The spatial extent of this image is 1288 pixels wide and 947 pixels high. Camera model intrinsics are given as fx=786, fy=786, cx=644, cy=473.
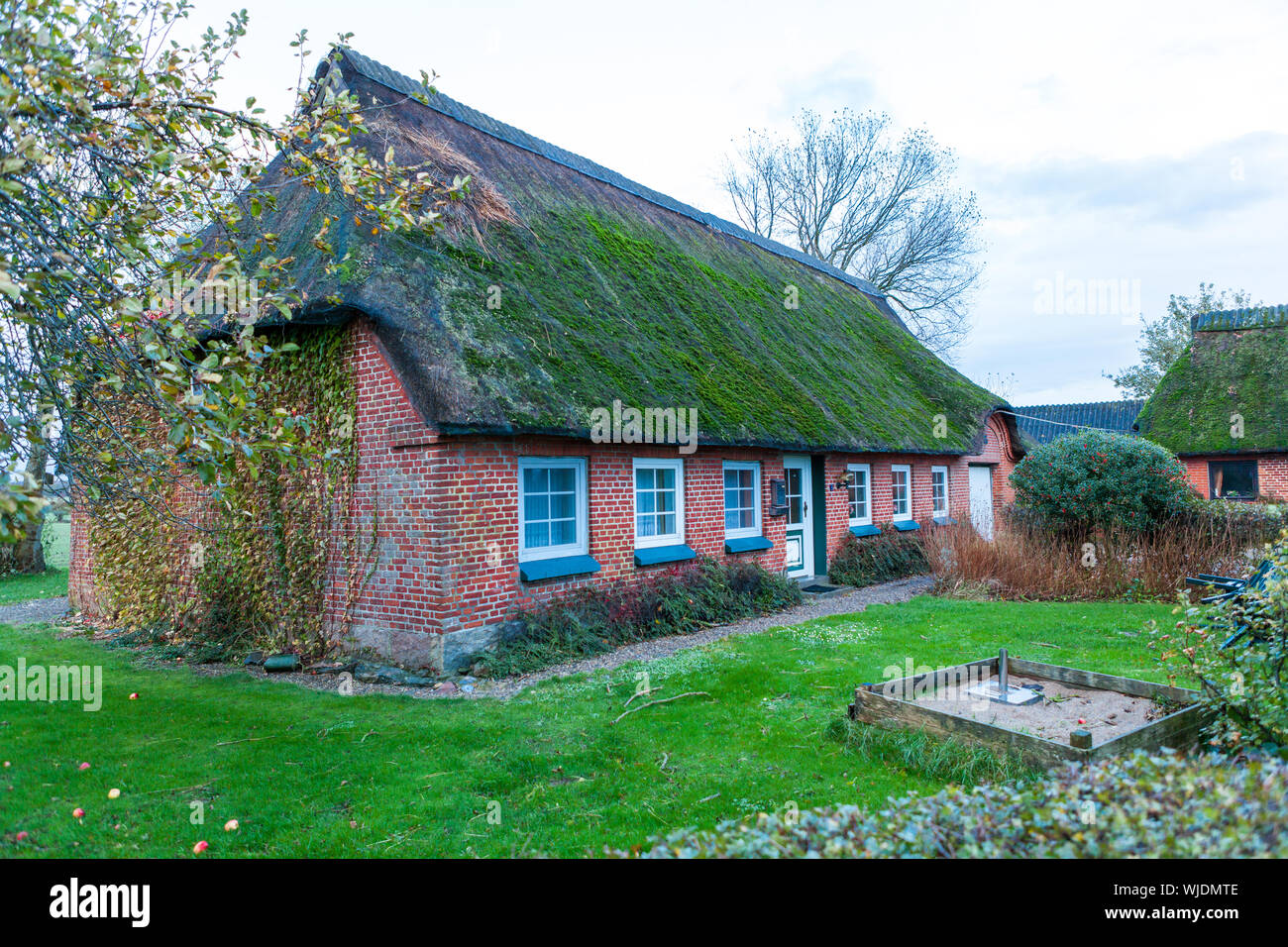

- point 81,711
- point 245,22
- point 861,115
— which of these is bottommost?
point 81,711

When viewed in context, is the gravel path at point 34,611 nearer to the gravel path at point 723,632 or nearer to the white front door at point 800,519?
the gravel path at point 723,632

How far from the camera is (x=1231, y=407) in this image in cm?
2295

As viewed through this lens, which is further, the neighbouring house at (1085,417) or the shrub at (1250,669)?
the neighbouring house at (1085,417)

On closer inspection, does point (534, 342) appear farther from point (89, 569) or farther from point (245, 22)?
point (89, 569)

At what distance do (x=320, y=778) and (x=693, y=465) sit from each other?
658 cm

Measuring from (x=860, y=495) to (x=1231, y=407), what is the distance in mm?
15813

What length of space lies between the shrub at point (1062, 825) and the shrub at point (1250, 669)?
119 centimetres

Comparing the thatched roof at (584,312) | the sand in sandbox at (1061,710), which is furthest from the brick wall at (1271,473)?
the sand in sandbox at (1061,710)

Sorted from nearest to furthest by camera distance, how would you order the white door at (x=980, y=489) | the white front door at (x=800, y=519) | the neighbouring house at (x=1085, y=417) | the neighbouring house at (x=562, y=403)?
the neighbouring house at (x=562, y=403)
the white front door at (x=800, y=519)
the white door at (x=980, y=489)
the neighbouring house at (x=1085, y=417)

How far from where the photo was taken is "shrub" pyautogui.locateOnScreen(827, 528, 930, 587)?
13414mm

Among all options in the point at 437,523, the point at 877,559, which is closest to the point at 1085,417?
the point at 877,559

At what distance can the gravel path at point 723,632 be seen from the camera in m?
7.24
